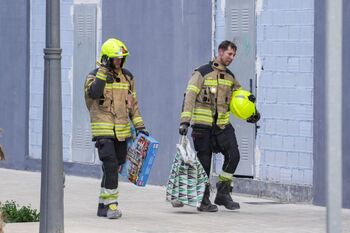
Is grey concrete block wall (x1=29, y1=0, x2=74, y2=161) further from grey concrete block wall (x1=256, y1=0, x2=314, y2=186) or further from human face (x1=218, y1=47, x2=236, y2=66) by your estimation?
human face (x1=218, y1=47, x2=236, y2=66)

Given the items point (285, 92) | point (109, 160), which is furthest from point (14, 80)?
point (109, 160)

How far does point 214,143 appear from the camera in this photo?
14.6 meters

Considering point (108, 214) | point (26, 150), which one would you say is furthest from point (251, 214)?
point (26, 150)

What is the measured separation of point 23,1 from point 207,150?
7213mm

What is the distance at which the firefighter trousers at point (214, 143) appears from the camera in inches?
571

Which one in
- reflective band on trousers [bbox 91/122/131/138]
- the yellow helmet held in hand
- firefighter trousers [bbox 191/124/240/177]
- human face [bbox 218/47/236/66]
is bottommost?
firefighter trousers [bbox 191/124/240/177]

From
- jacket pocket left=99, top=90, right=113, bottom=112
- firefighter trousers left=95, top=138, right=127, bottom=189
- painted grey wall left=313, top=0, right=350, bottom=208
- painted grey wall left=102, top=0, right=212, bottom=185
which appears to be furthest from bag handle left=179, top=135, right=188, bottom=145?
painted grey wall left=102, top=0, right=212, bottom=185

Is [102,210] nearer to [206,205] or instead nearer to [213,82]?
[206,205]

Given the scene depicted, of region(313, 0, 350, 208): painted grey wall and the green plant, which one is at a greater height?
region(313, 0, 350, 208): painted grey wall

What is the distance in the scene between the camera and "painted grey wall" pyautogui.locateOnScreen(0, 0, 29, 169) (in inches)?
820

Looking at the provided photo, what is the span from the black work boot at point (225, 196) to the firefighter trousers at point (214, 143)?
0.72 ft

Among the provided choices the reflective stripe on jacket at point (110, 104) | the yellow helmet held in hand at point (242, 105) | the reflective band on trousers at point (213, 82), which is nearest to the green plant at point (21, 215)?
the reflective stripe on jacket at point (110, 104)

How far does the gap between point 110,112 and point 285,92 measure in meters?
2.92

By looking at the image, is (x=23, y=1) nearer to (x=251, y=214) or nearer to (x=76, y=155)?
(x=76, y=155)
